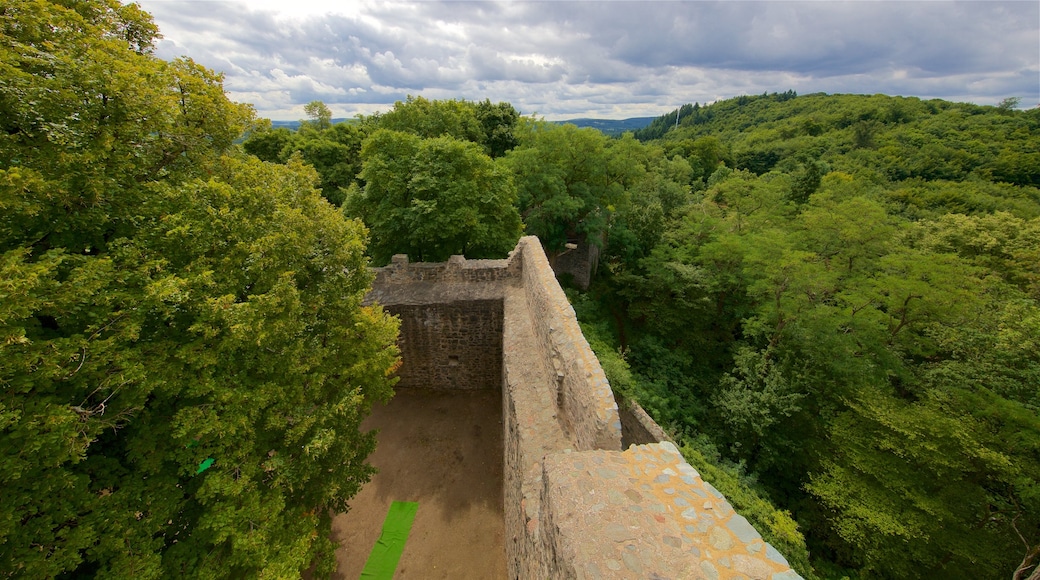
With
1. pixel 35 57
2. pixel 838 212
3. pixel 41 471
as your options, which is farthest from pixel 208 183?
pixel 838 212

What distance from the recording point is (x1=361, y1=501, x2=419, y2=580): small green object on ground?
322 inches

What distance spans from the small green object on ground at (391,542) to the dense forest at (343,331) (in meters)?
2.12

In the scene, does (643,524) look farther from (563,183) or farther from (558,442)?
(563,183)

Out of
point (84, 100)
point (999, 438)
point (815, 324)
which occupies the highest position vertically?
point (84, 100)

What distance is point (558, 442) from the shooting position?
21.1 ft

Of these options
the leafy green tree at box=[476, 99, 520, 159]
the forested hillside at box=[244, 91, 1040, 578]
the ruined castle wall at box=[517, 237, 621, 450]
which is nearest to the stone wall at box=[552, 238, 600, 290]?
the forested hillside at box=[244, 91, 1040, 578]

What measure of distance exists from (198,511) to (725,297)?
733 inches

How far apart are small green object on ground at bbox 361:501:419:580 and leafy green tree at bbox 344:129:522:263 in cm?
867

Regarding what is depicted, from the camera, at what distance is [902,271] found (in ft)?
43.9

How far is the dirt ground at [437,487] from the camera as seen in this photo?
8.45m

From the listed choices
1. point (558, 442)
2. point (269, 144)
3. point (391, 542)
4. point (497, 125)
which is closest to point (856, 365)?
point (558, 442)

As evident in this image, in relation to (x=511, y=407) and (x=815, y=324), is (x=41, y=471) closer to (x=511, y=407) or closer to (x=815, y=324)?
(x=511, y=407)

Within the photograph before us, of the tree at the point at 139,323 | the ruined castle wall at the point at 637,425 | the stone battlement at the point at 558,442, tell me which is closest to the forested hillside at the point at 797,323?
the ruined castle wall at the point at 637,425

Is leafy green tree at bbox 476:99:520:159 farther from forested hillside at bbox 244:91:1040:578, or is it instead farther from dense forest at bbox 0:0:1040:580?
dense forest at bbox 0:0:1040:580
